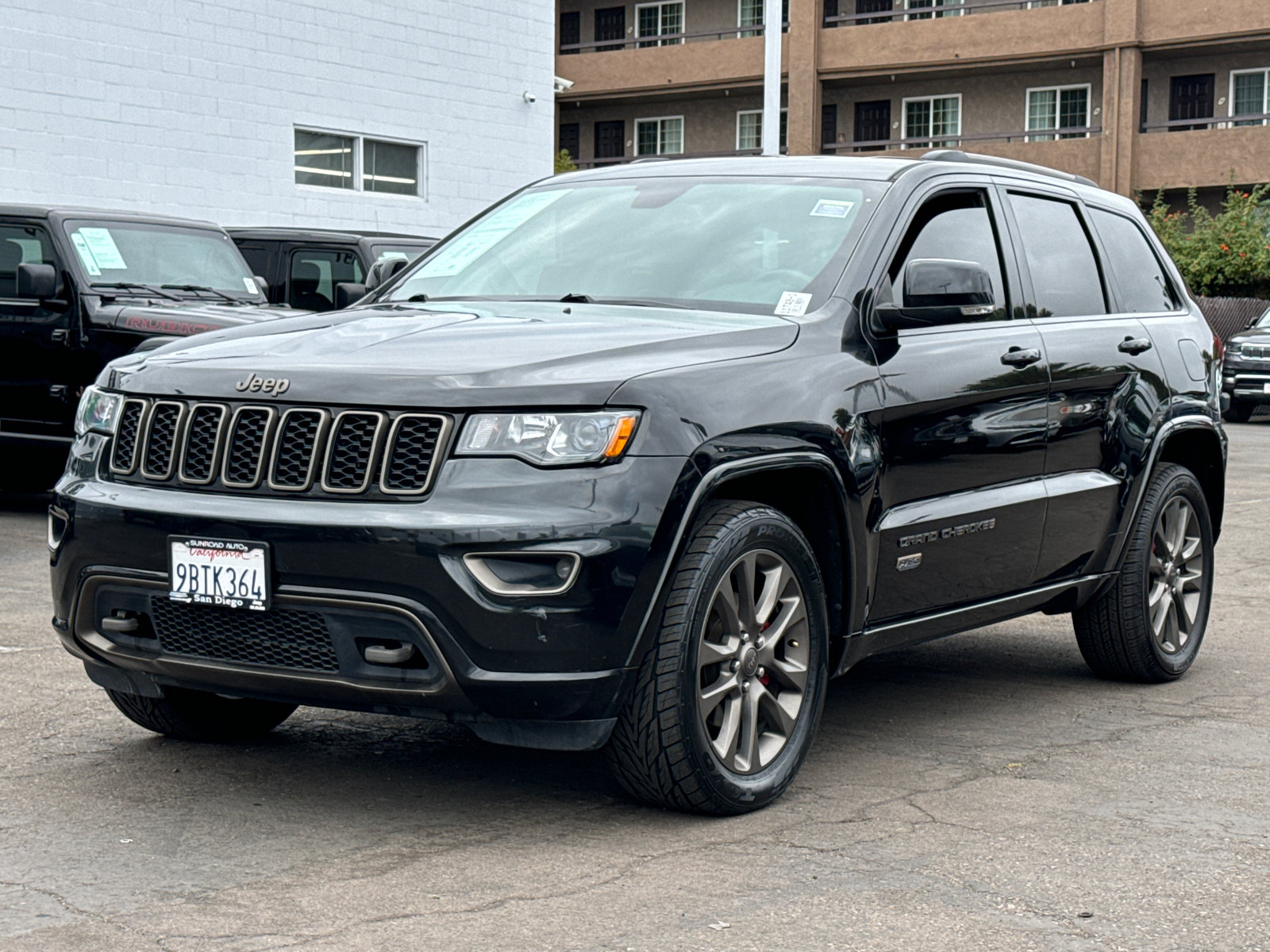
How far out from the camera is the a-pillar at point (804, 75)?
42.2m

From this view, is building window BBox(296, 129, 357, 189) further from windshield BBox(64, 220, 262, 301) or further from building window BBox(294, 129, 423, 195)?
windshield BBox(64, 220, 262, 301)

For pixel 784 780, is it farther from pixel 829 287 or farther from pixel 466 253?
pixel 466 253

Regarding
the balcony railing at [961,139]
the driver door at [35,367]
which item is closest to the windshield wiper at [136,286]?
the driver door at [35,367]

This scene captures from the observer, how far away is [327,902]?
12.7 ft

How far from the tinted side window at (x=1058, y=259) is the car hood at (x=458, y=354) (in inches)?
61.0

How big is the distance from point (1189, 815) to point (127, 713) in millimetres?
3078

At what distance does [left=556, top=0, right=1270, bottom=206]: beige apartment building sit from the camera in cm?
3928

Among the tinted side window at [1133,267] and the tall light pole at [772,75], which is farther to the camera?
the tall light pole at [772,75]

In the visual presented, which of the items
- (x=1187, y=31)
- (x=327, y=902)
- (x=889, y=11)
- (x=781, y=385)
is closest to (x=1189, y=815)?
(x=781, y=385)

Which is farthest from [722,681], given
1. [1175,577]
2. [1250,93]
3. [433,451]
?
[1250,93]

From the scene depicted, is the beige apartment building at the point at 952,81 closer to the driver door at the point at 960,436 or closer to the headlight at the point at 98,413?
the driver door at the point at 960,436

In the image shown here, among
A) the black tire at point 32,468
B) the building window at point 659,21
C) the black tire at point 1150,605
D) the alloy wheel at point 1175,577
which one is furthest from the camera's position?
the building window at point 659,21

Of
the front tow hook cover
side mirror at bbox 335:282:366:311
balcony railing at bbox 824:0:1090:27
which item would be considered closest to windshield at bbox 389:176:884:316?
the front tow hook cover

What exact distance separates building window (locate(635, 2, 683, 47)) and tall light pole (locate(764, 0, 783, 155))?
27818 millimetres
